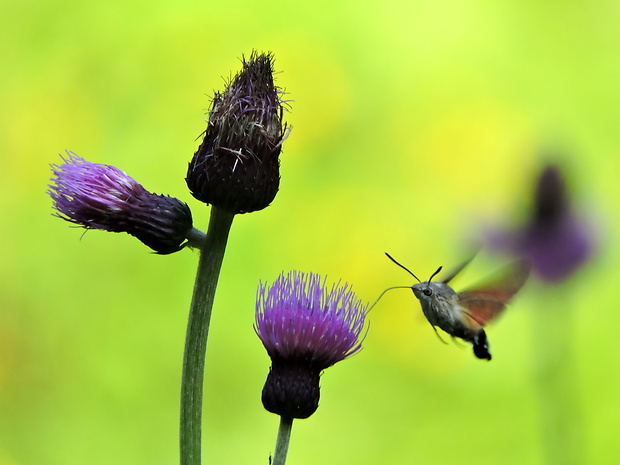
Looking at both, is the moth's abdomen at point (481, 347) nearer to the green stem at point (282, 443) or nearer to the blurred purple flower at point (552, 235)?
the green stem at point (282, 443)

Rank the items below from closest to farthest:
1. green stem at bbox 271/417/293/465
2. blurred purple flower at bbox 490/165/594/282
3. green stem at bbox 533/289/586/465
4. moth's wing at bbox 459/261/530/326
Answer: green stem at bbox 271/417/293/465 < moth's wing at bbox 459/261/530/326 < green stem at bbox 533/289/586/465 < blurred purple flower at bbox 490/165/594/282

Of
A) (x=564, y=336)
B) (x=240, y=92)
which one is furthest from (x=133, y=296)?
(x=240, y=92)

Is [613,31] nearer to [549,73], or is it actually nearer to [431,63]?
[549,73]

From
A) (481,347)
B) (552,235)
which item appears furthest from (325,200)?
(481,347)

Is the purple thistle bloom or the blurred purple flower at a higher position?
the blurred purple flower

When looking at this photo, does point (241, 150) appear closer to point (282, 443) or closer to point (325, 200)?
point (282, 443)

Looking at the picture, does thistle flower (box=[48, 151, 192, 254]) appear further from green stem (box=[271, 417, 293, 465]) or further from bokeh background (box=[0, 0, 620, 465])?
bokeh background (box=[0, 0, 620, 465])

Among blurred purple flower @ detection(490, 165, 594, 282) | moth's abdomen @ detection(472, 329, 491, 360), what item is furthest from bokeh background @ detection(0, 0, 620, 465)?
moth's abdomen @ detection(472, 329, 491, 360)
